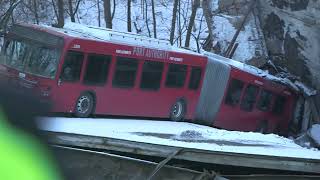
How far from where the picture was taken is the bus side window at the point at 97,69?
14.4 meters

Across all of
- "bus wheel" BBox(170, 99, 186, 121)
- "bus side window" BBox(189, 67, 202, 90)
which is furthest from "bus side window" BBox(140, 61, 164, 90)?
"bus side window" BBox(189, 67, 202, 90)

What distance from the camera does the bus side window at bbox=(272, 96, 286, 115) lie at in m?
24.0

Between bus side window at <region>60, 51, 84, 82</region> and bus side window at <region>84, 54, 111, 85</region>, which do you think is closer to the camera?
bus side window at <region>60, 51, 84, 82</region>

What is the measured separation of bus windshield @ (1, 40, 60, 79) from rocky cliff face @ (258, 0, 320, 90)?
42.8ft

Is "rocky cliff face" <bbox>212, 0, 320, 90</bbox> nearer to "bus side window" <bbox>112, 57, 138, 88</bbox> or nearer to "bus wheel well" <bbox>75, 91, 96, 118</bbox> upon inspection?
"bus side window" <bbox>112, 57, 138, 88</bbox>

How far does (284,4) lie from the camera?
25.5 meters

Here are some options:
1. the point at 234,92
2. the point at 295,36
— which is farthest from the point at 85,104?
the point at 295,36

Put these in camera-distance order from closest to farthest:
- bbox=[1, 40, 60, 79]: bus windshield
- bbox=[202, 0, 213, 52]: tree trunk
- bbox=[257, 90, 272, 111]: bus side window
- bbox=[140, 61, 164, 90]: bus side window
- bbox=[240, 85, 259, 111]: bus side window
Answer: bbox=[1, 40, 60, 79]: bus windshield
bbox=[140, 61, 164, 90]: bus side window
bbox=[240, 85, 259, 111]: bus side window
bbox=[257, 90, 272, 111]: bus side window
bbox=[202, 0, 213, 52]: tree trunk

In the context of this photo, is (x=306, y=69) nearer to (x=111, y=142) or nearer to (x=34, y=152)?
(x=111, y=142)

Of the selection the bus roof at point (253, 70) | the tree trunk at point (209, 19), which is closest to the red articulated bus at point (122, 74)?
the bus roof at point (253, 70)

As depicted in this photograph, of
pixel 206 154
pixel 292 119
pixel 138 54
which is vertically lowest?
pixel 292 119

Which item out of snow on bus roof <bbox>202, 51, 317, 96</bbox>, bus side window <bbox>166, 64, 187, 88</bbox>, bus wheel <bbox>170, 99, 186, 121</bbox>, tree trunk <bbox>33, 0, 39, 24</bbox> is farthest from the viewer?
tree trunk <bbox>33, 0, 39, 24</bbox>

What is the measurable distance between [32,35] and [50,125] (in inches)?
483

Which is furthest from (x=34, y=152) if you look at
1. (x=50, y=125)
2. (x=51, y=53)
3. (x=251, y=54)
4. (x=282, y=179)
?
(x=251, y=54)
